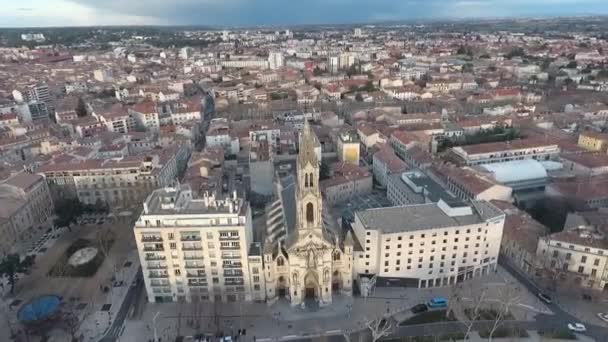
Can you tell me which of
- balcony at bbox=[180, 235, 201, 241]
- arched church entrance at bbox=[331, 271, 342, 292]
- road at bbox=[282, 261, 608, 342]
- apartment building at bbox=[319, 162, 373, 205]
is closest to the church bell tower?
arched church entrance at bbox=[331, 271, 342, 292]

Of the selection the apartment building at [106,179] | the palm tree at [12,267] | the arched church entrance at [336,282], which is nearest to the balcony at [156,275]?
the palm tree at [12,267]

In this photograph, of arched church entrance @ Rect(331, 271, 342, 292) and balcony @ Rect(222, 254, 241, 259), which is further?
arched church entrance @ Rect(331, 271, 342, 292)

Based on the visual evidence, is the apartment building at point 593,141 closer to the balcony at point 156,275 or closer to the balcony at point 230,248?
the balcony at point 230,248

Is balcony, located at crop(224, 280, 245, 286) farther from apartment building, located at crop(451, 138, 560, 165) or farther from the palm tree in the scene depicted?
apartment building, located at crop(451, 138, 560, 165)

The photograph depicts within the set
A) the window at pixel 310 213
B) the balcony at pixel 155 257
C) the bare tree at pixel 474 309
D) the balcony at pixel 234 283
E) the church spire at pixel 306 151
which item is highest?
the church spire at pixel 306 151

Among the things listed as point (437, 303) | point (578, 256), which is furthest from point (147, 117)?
point (578, 256)

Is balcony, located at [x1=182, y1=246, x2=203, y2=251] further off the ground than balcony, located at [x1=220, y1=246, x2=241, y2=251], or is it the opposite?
balcony, located at [x1=182, y1=246, x2=203, y2=251]
